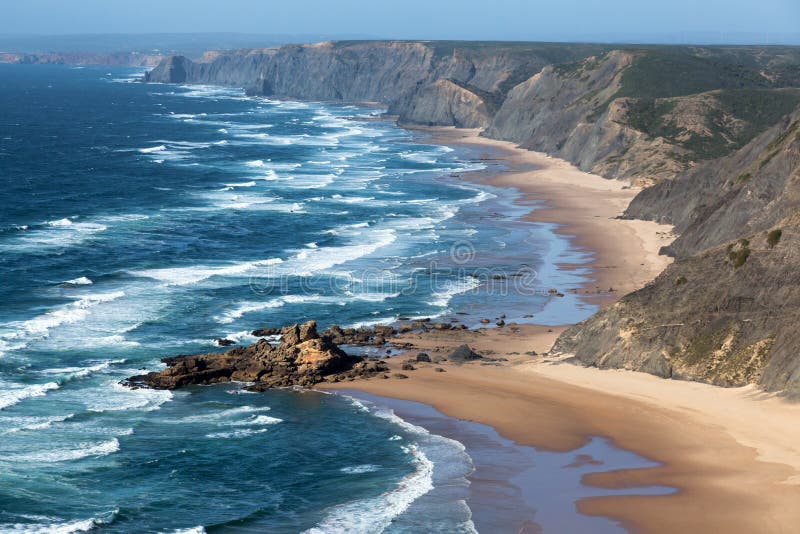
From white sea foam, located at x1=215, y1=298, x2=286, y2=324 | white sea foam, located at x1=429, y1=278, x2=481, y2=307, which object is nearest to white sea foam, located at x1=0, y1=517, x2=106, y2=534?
white sea foam, located at x1=215, y1=298, x2=286, y2=324

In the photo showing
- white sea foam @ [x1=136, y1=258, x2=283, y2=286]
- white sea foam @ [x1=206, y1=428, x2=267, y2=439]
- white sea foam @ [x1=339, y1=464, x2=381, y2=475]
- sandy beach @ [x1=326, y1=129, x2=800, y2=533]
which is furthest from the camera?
white sea foam @ [x1=136, y1=258, x2=283, y2=286]

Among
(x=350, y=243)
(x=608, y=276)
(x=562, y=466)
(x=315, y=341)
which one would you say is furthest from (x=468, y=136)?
(x=562, y=466)

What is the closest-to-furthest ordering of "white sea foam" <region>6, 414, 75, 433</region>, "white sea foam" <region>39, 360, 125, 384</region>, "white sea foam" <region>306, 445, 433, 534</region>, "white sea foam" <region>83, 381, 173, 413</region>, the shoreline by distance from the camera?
"white sea foam" <region>306, 445, 433, 534</region> < "white sea foam" <region>6, 414, 75, 433</region> < "white sea foam" <region>83, 381, 173, 413</region> < "white sea foam" <region>39, 360, 125, 384</region> < the shoreline

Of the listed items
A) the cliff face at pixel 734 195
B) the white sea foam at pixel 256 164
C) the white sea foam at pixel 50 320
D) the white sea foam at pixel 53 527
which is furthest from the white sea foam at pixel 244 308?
the white sea foam at pixel 256 164

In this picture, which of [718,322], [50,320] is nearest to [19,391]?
[50,320]

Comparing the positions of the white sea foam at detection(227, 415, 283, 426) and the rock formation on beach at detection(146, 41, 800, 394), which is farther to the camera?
the rock formation on beach at detection(146, 41, 800, 394)

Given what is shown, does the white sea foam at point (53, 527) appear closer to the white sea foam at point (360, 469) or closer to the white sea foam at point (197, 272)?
the white sea foam at point (360, 469)

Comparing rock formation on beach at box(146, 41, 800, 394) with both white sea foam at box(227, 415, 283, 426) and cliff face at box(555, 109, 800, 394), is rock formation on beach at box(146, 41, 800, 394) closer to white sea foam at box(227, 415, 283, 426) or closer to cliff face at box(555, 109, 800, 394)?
cliff face at box(555, 109, 800, 394)
